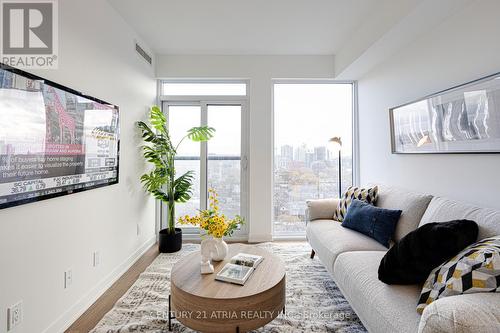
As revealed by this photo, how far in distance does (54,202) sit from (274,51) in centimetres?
309

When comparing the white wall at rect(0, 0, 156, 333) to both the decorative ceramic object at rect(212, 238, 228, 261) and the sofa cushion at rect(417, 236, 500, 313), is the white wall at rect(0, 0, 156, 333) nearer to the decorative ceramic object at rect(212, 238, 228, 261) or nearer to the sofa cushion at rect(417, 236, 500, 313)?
the decorative ceramic object at rect(212, 238, 228, 261)

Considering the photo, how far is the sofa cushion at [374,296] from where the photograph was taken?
3.74 ft

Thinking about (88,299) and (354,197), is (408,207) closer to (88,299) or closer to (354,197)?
(354,197)

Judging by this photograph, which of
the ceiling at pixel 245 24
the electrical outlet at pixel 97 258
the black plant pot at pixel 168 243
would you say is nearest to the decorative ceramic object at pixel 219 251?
the electrical outlet at pixel 97 258

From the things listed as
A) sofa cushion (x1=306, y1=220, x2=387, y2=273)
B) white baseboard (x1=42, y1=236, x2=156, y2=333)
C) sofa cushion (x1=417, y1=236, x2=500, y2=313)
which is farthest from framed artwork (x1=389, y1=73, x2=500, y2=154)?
white baseboard (x1=42, y1=236, x2=156, y2=333)

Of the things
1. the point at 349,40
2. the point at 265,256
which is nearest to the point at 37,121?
the point at 265,256

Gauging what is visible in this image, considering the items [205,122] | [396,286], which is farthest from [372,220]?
[205,122]

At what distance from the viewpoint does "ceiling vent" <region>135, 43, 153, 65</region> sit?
2.89m

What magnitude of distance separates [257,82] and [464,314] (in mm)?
3235

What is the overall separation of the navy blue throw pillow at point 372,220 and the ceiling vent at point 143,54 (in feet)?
10.2

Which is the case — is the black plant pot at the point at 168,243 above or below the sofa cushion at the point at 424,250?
below

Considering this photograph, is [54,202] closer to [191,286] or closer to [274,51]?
[191,286]

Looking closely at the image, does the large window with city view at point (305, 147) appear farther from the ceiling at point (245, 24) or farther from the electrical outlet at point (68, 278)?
the electrical outlet at point (68, 278)

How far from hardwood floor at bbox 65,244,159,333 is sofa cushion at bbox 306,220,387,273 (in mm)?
1871
